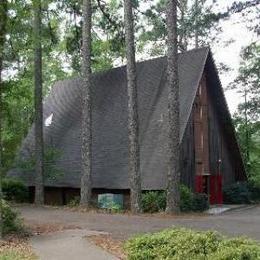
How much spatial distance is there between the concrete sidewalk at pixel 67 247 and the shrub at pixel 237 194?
16.7 m

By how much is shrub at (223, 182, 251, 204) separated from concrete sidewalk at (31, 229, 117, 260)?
658 inches

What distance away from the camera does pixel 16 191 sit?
29734mm

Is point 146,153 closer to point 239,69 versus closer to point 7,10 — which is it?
point 7,10

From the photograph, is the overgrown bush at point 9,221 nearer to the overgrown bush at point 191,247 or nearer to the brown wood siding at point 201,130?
the overgrown bush at point 191,247

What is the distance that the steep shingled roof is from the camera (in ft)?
84.6

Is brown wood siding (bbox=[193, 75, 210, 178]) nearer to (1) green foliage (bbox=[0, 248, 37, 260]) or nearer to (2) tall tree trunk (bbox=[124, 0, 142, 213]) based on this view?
(2) tall tree trunk (bbox=[124, 0, 142, 213])

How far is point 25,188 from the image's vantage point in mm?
30094

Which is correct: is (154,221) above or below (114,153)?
below

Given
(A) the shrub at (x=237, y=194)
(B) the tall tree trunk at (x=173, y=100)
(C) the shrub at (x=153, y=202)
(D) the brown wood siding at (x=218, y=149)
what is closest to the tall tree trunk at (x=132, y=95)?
(C) the shrub at (x=153, y=202)

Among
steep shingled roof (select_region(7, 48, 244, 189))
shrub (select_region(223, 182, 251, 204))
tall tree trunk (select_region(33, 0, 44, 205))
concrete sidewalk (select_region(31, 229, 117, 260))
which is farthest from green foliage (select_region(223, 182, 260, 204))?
concrete sidewalk (select_region(31, 229, 117, 260))

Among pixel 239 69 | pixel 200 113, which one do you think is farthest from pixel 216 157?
pixel 239 69

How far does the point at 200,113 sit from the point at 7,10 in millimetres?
16372

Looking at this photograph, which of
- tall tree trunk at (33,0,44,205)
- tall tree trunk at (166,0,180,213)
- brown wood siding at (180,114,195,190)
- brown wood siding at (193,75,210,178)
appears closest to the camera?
tall tree trunk at (166,0,180,213)

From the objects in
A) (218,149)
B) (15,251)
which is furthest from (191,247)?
(218,149)
